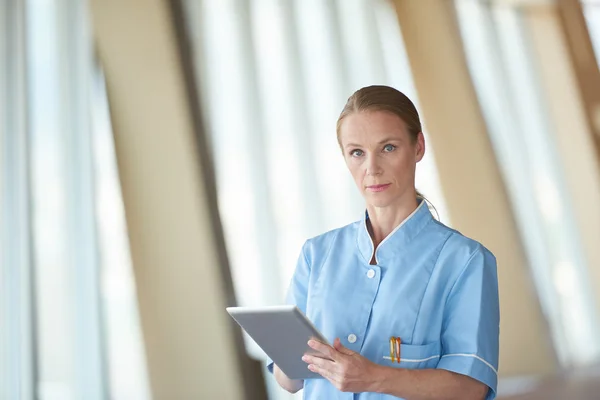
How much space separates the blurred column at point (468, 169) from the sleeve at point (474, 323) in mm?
2662

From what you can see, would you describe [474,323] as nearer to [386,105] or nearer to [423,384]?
[423,384]

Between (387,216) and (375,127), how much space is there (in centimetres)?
19

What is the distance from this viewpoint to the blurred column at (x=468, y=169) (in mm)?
3873

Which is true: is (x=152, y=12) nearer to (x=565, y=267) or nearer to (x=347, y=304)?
(x=347, y=304)

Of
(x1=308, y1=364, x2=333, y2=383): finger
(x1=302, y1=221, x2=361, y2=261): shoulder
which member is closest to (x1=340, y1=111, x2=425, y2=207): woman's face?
(x1=302, y1=221, x2=361, y2=261): shoulder

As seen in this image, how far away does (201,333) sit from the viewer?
2.82 meters

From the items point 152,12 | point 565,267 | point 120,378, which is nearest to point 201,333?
point 120,378

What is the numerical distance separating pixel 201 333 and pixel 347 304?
63.3 inches

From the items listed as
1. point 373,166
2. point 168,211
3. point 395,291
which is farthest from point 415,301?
point 168,211

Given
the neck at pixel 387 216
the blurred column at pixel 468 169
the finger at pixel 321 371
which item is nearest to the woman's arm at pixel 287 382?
the finger at pixel 321 371

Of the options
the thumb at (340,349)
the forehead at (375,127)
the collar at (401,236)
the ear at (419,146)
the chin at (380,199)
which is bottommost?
the thumb at (340,349)

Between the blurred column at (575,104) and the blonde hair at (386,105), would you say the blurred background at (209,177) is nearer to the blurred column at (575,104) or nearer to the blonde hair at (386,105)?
the blurred column at (575,104)

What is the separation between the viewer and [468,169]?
13.0 ft

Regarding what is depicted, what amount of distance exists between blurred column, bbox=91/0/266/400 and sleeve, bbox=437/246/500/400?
1.71 meters
